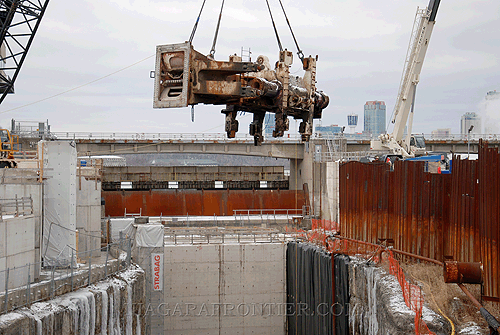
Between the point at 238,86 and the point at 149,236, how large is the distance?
1520 cm

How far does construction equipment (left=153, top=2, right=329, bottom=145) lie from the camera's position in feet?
38.9

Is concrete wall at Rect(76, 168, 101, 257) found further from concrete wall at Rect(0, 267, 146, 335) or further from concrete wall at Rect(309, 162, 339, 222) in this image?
concrete wall at Rect(309, 162, 339, 222)

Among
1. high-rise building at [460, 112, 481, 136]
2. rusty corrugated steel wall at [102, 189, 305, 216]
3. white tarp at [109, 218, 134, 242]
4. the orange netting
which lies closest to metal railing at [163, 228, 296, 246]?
the orange netting

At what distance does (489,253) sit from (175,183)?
122ft

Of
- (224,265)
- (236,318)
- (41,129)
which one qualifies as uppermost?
(41,129)

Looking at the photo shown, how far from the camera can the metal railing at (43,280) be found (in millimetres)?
14805

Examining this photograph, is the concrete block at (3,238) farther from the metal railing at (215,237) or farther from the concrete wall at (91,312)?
the metal railing at (215,237)

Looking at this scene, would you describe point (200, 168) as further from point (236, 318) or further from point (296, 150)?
point (236, 318)

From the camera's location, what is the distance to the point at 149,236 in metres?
26.1

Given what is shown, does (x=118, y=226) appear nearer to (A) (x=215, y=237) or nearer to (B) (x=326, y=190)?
(A) (x=215, y=237)

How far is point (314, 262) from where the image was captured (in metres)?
22.8

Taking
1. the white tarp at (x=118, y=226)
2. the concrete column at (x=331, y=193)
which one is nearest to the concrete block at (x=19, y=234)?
the white tarp at (x=118, y=226)

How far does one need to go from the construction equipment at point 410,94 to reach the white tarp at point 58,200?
81.2ft

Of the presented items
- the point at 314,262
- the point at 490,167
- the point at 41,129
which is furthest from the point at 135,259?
the point at 41,129
